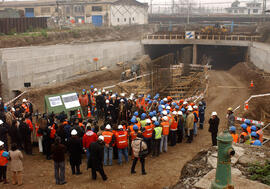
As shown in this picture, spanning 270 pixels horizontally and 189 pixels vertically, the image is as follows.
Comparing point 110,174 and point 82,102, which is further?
point 82,102

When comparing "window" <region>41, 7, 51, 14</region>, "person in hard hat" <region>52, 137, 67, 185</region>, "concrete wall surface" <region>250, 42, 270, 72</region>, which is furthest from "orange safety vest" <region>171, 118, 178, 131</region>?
"window" <region>41, 7, 51, 14</region>

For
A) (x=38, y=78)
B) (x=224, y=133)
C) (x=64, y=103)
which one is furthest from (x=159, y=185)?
(x=38, y=78)

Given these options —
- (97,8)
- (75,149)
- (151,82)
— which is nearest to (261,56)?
(151,82)

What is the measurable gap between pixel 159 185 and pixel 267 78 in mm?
19390

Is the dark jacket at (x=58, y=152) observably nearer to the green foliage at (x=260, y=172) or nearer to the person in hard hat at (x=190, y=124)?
the green foliage at (x=260, y=172)

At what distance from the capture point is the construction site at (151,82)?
827 centimetres

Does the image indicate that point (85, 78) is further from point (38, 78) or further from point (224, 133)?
point (224, 133)

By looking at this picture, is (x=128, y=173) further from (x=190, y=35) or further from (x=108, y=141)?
(x=190, y=35)

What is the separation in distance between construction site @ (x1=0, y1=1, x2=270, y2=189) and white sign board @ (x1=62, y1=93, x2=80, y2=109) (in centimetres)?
221

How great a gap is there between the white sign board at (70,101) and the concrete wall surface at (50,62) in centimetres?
759

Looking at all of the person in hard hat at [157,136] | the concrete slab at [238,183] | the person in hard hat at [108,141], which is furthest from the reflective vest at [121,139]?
the concrete slab at [238,183]

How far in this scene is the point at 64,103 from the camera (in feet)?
48.5

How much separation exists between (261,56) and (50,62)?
20.8 metres

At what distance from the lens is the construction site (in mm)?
8267
